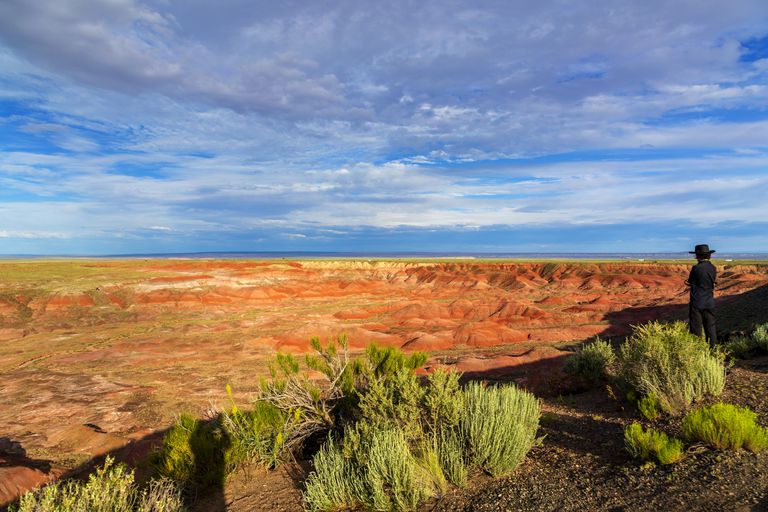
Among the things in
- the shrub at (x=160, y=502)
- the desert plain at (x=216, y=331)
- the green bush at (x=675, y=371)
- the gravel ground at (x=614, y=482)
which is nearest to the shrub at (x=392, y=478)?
the gravel ground at (x=614, y=482)

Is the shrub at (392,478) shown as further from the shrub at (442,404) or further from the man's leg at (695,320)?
the man's leg at (695,320)

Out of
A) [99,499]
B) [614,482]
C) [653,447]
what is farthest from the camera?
[653,447]

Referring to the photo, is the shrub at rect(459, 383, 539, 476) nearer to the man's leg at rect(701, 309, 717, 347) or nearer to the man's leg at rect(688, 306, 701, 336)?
the man's leg at rect(688, 306, 701, 336)

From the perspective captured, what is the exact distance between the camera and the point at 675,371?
668 centimetres

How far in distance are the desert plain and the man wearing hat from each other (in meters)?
3.68

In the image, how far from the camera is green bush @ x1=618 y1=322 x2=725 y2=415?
6480 mm

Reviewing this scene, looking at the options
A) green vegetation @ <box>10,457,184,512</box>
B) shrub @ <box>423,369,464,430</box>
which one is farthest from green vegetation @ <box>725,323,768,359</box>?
green vegetation @ <box>10,457,184,512</box>

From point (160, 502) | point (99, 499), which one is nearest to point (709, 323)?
point (160, 502)

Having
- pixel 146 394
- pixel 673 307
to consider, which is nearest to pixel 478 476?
pixel 146 394

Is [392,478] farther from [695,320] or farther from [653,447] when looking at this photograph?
[695,320]

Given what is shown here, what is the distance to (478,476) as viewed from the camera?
17.1ft

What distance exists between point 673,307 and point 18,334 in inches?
1940

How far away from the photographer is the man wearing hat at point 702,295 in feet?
29.9

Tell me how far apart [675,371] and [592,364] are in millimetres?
4888
